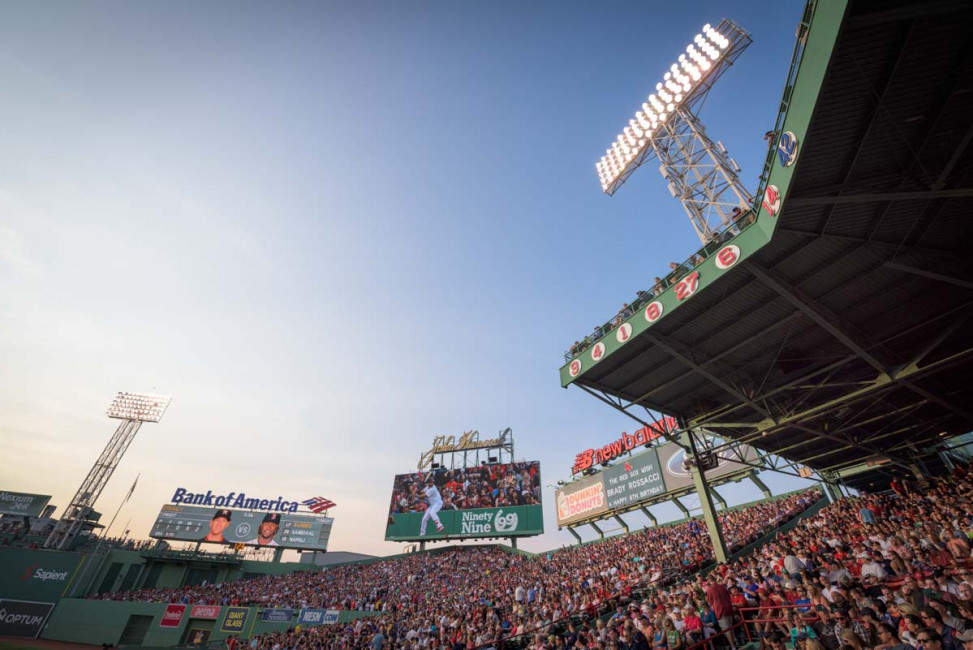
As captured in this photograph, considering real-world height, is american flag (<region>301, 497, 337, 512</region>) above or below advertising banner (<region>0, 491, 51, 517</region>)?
above

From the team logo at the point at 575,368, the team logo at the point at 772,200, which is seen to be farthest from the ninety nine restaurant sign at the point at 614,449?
the team logo at the point at 772,200

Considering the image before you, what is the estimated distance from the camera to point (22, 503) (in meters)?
44.1

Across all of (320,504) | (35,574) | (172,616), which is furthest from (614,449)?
(35,574)

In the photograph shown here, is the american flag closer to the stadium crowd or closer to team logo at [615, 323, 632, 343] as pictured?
the stadium crowd

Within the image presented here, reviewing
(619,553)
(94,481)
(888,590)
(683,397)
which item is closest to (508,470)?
(619,553)

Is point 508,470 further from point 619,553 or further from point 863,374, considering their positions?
point 863,374

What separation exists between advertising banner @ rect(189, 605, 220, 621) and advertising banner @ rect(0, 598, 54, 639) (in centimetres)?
1247

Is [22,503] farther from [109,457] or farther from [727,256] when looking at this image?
[727,256]

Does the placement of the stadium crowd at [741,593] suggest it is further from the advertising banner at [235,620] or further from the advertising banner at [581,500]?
the advertising banner at [581,500]

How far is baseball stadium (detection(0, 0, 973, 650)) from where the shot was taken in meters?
7.16

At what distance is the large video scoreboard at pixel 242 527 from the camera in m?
44.4

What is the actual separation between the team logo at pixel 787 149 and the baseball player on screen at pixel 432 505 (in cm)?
4123

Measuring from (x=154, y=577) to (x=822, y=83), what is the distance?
58895 mm

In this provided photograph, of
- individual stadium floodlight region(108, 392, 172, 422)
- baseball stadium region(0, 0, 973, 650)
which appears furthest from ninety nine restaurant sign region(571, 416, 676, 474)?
individual stadium floodlight region(108, 392, 172, 422)
